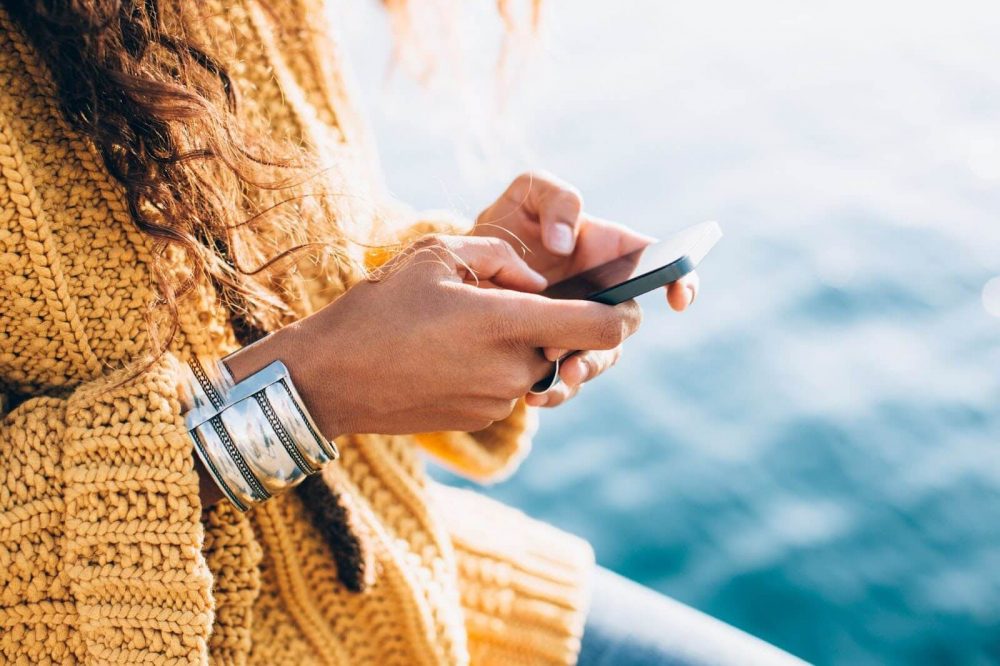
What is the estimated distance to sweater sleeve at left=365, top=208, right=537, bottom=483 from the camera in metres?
1.19

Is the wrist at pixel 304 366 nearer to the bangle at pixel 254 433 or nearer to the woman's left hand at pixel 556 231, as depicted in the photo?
the bangle at pixel 254 433

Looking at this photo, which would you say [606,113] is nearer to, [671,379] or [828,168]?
[828,168]

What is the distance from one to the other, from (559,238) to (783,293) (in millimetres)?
1560

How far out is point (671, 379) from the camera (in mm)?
2262

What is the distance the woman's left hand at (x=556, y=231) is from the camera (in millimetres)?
1041

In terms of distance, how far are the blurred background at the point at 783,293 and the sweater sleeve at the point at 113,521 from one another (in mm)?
462

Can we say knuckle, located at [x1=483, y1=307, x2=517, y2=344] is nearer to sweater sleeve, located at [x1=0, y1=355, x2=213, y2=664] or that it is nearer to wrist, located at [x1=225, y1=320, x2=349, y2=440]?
wrist, located at [x1=225, y1=320, x2=349, y2=440]

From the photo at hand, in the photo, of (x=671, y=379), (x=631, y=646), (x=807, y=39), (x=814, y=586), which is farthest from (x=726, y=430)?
(x=807, y=39)

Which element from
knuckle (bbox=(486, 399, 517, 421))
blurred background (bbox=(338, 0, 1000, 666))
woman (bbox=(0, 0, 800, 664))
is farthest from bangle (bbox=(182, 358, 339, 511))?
blurred background (bbox=(338, 0, 1000, 666))

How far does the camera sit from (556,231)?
1.04m

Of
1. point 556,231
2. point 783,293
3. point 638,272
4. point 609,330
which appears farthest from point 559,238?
point 783,293

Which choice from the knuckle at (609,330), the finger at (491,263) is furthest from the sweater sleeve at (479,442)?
the knuckle at (609,330)

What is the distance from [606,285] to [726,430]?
4.30 ft

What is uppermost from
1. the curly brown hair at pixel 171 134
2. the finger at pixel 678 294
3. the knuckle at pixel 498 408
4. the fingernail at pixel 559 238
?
the curly brown hair at pixel 171 134
